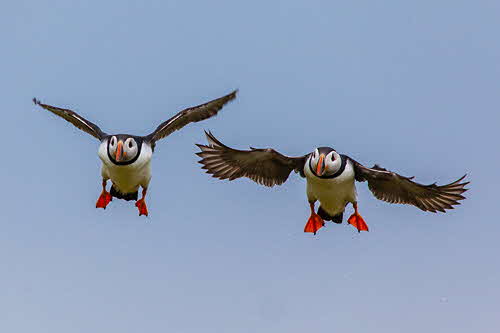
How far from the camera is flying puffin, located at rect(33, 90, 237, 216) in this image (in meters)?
15.2

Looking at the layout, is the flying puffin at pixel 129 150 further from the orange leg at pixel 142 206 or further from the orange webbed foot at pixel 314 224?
the orange webbed foot at pixel 314 224

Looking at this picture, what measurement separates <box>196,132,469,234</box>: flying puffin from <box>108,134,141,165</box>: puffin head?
119cm

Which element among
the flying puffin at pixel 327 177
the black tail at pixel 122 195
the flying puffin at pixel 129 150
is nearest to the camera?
the flying puffin at pixel 327 177

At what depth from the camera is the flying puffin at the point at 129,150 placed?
15.2m

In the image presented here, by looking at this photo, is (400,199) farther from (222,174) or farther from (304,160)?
(222,174)

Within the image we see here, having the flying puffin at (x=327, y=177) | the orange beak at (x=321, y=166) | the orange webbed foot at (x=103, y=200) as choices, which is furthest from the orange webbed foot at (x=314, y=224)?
the orange webbed foot at (x=103, y=200)

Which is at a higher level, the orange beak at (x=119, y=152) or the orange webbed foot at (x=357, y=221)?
the orange webbed foot at (x=357, y=221)

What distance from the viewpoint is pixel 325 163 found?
14398 millimetres

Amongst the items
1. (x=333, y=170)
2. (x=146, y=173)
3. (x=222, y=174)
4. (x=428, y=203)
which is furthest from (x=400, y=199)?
(x=146, y=173)

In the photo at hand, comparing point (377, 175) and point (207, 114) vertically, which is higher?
point (207, 114)

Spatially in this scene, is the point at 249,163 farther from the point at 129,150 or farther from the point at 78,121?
the point at 78,121

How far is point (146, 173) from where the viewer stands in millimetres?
15898

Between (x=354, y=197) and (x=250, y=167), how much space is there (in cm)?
203

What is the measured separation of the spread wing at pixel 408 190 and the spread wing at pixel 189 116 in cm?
315
